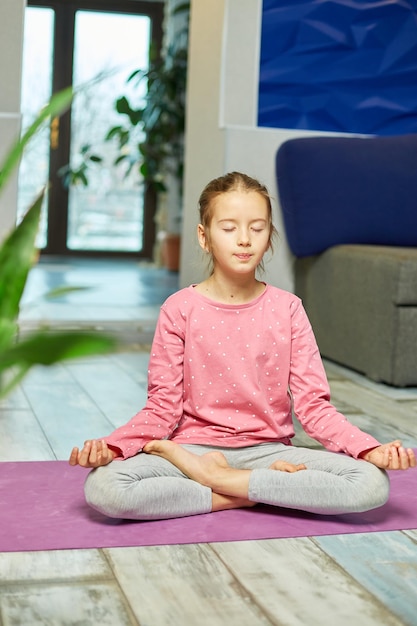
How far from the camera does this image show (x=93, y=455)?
65.0 inches

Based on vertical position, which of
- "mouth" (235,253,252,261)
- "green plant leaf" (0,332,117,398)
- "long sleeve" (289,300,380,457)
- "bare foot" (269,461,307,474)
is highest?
"green plant leaf" (0,332,117,398)

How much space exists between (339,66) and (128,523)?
308 cm

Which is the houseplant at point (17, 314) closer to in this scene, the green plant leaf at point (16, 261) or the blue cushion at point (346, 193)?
the green plant leaf at point (16, 261)

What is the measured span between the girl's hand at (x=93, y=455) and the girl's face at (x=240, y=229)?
415 mm

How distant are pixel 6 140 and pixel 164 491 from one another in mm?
2351

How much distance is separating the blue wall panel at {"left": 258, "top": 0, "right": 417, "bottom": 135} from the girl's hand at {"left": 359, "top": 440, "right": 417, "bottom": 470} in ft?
8.91

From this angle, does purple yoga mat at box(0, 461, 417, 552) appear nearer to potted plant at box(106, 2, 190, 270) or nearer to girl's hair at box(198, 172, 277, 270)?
girl's hair at box(198, 172, 277, 270)

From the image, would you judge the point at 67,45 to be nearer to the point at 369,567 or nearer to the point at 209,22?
the point at 209,22

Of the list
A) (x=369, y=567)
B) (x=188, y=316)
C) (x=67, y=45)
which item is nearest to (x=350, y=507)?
(x=369, y=567)

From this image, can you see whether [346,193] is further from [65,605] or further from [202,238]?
[65,605]

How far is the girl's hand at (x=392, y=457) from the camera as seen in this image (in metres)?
1.65

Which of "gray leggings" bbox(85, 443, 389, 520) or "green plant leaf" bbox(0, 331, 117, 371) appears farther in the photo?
"gray leggings" bbox(85, 443, 389, 520)

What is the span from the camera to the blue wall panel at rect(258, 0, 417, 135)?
4.20 meters

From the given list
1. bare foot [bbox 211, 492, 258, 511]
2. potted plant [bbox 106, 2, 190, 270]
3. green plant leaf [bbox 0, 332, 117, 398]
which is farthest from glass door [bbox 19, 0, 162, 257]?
green plant leaf [bbox 0, 332, 117, 398]
